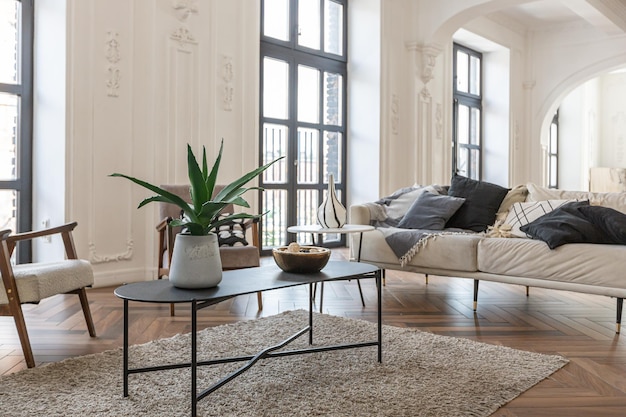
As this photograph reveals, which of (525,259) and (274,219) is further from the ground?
(274,219)

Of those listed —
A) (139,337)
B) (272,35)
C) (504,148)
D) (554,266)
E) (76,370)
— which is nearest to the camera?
(76,370)

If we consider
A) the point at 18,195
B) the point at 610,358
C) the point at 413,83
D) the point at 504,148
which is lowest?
the point at 610,358

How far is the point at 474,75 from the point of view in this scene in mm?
9781

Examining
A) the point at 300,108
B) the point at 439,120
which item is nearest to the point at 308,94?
the point at 300,108

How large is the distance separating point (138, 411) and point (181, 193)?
2.44m

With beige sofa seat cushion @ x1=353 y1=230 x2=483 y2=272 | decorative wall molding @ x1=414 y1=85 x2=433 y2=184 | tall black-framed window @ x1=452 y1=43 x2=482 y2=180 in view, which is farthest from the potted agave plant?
tall black-framed window @ x1=452 y1=43 x2=482 y2=180

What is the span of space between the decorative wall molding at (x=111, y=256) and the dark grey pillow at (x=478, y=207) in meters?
2.53

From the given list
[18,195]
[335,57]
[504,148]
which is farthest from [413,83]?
[18,195]

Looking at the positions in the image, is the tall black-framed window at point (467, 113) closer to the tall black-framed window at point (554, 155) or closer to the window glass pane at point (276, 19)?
the tall black-framed window at point (554, 155)

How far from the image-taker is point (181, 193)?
170 inches

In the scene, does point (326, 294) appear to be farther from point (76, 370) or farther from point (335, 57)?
point (335, 57)

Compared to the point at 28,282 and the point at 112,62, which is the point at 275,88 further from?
the point at 28,282

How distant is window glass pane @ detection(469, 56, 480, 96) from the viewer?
9695mm

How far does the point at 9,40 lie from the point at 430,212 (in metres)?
3.46
